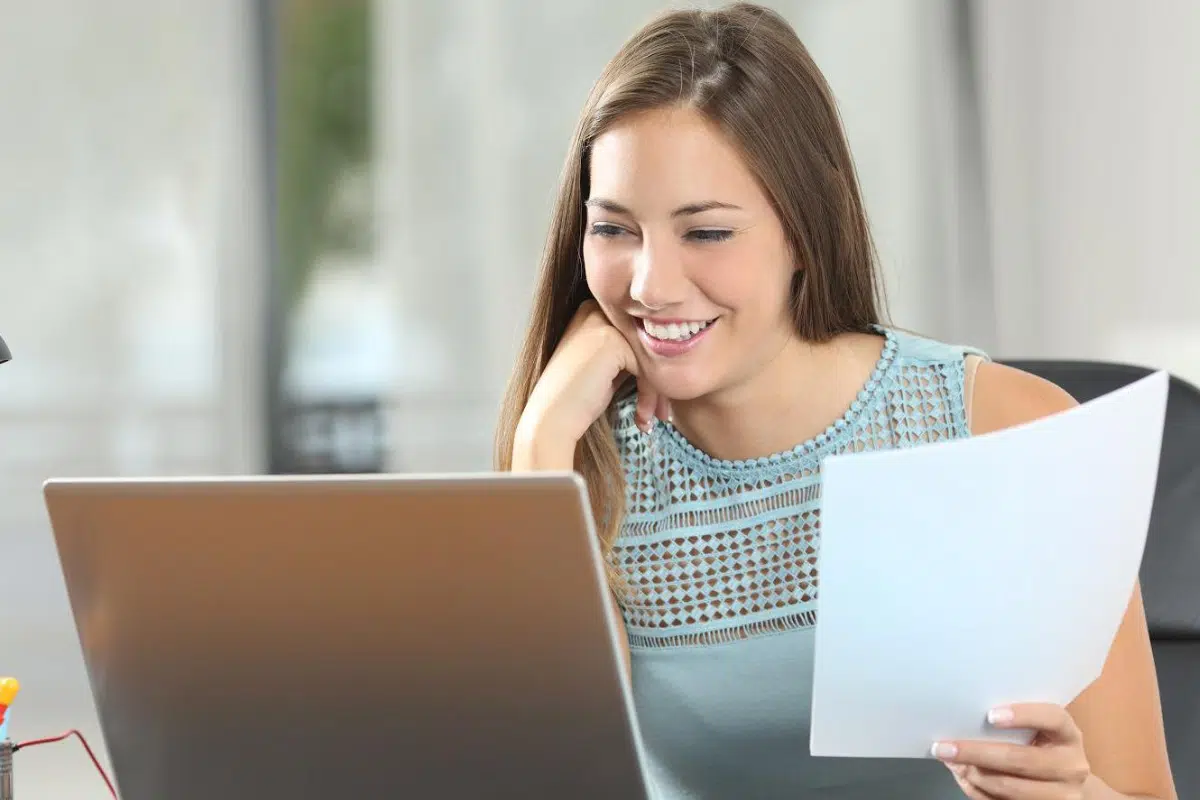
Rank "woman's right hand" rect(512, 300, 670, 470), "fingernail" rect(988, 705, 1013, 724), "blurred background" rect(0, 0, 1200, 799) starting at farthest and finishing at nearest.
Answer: "blurred background" rect(0, 0, 1200, 799)
"woman's right hand" rect(512, 300, 670, 470)
"fingernail" rect(988, 705, 1013, 724)

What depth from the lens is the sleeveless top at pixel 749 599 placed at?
1.17m

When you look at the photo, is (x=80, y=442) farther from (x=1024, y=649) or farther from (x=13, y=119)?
(x=1024, y=649)

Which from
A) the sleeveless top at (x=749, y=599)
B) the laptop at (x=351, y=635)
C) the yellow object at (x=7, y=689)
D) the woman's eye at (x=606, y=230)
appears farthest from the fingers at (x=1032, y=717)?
the yellow object at (x=7, y=689)

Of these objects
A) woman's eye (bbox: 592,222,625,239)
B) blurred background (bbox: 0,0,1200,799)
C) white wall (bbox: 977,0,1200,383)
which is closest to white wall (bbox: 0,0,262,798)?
blurred background (bbox: 0,0,1200,799)

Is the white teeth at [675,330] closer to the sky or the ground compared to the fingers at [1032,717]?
closer to the sky

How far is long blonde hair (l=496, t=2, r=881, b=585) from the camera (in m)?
1.09

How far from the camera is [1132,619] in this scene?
3.41 feet

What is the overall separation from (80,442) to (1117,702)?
2.47 m

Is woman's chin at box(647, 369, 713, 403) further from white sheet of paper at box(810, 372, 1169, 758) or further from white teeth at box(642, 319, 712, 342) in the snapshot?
white sheet of paper at box(810, 372, 1169, 758)

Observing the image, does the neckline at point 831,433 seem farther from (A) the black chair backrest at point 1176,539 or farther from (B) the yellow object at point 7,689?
(B) the yellow object at point 7,689

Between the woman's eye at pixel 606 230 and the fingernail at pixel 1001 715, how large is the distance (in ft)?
1.65

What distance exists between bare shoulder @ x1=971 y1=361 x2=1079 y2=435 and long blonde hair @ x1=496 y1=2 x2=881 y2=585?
12cm

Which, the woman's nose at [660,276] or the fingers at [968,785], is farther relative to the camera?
the woman's nose at [660,276]

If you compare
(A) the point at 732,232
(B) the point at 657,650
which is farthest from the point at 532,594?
(B) the point at 657,650
